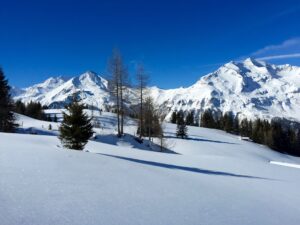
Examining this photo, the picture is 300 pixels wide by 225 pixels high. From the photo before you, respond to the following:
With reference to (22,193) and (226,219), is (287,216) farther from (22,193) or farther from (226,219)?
(22,193)

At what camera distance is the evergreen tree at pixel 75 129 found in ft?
66.6

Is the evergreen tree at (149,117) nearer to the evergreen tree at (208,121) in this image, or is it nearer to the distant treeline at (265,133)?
the distant treeline at (265,133)

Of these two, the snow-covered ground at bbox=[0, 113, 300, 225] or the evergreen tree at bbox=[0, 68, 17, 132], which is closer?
the snow-covered ground at bbox=[0, 113, 300, 225]

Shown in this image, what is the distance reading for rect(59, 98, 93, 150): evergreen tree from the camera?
2030cm

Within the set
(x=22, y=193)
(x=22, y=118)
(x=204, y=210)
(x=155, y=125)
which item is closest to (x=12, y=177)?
(x=22, y=193)

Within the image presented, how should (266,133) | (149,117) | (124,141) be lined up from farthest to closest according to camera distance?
1. (266,133)
2. (149,117)
3. (124,141)

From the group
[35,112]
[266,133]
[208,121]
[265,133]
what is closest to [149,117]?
[35,112]

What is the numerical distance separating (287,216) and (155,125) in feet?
117

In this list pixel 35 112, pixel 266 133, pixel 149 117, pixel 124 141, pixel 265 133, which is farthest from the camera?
pixel 266 133


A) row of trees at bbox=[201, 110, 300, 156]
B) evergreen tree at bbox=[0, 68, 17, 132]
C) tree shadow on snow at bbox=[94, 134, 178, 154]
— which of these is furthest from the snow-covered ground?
row of trees at bbox=[201, 110, 300, 156]

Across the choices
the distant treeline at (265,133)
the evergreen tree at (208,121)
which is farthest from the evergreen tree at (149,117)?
the evergreen tree at (208,121)

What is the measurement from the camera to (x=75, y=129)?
20.4 meters

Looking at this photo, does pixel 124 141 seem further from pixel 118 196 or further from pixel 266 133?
pixel 266 133

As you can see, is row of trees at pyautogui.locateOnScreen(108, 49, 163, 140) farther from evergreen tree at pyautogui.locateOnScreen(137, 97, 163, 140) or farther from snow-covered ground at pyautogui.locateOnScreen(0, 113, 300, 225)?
snow-covered ground at pyautogui.locateOnScreen(0, 113, 300, 225)
